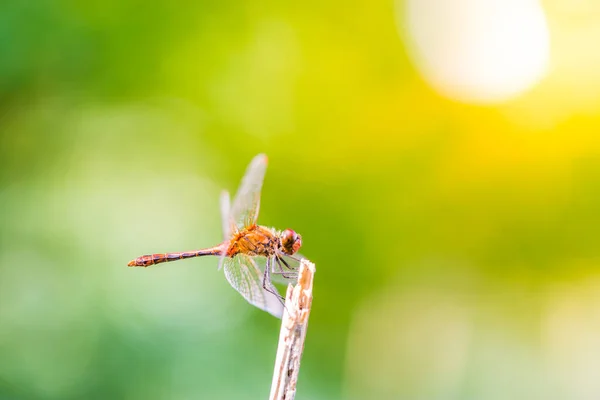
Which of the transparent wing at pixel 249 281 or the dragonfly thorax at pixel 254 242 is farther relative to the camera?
the dragonfly thorax at pixel 254 242

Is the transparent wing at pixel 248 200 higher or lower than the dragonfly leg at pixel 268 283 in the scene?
higher

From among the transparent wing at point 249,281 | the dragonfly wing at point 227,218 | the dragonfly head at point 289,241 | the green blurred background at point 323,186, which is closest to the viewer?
the transparent wing at point 249,281

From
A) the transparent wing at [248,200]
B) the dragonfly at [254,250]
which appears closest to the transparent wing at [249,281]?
the dragonfly at [254,250]

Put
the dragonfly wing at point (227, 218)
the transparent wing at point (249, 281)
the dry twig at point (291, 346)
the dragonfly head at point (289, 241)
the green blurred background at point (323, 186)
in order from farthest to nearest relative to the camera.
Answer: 1. the green blurred background at point (323, 186)
2. the dragonfly wing at point (227, 218)
3. the dragonfly head at point (289, 241)
4. the transparent wing at point (249, 281)
5. the dry twig at point (291, 346)

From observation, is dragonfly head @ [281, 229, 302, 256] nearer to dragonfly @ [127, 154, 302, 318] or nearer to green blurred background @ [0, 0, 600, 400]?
dragonfly @ [127, 154, 302, 318]

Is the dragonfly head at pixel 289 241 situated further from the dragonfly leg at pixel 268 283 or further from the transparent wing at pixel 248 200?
the transparent wing at pixel 248 200

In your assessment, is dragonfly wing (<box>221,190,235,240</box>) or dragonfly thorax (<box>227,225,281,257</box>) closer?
dragonfly thorax (<box>227,225,281,257</box>)

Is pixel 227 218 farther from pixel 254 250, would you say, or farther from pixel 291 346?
pixel 291 346

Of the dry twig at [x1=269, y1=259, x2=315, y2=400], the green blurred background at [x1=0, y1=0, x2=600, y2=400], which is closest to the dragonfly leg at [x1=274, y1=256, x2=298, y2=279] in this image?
the dry twig at [x1=269, y1=259, x2=315, y2=400]
